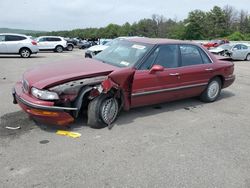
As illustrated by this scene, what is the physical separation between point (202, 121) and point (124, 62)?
191cm

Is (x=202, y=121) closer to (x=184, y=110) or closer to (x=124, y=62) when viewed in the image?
(x=184, y=110)

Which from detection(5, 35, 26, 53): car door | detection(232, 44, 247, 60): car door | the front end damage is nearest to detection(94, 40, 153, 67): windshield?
the front end damage

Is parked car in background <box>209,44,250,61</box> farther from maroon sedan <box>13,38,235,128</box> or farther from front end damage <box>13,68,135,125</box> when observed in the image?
front end damage <box>13,68,135,125</box>

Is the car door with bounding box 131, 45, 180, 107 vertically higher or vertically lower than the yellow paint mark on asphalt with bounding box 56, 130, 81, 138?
higher

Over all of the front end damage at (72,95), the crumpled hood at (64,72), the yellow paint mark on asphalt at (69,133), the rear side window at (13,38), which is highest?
the rear side window at (13,38)

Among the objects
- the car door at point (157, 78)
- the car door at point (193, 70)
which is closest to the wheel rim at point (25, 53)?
the car door at point (193, 70)

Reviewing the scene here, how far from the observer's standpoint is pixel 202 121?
→ 5.52 meters

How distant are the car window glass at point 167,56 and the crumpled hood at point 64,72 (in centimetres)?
99

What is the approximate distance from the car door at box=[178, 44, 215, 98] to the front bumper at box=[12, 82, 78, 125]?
8.57 feet

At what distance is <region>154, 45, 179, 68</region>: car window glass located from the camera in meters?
5.67

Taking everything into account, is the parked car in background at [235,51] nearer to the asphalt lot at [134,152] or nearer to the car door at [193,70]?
the car door at [193,70]

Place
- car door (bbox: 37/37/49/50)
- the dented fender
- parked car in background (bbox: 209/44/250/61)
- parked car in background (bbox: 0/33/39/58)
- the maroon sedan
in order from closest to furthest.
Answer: the maroon sedan, the dented fender, parked car in background (bbox: 0/33/39/58), parked car in background (bbox: 209/44/250/61), car door (bbox: 37/37/49/50)

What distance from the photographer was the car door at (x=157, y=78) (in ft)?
17.3

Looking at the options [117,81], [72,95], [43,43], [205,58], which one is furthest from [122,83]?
[43,43]
